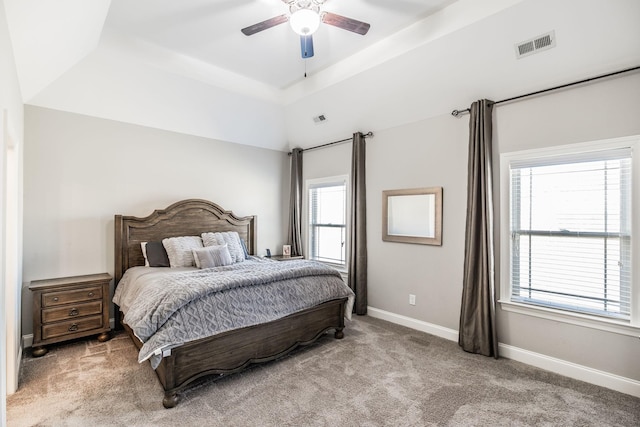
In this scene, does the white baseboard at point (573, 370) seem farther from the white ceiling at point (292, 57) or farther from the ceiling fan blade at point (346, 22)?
the ceiling fan blade at point (346, 22)

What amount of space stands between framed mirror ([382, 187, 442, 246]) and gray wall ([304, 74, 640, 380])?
0.08 meters

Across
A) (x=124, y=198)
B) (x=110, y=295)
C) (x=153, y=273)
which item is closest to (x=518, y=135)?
(x=153, y=273)

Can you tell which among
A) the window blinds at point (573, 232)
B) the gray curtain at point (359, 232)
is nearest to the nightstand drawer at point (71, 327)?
the gray curtain at point (359, 232)

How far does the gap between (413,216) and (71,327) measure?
12.9 feet

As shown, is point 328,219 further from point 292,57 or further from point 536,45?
point 536,45

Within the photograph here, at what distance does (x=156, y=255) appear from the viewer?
12.7 feet

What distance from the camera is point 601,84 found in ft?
8.69

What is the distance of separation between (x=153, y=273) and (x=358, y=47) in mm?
3287

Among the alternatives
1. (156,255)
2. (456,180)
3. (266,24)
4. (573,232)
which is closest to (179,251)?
(156,255)

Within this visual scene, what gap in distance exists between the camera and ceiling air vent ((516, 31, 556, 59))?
2611 mm

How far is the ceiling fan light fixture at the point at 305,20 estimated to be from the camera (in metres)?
2.28

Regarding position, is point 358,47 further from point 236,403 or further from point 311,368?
point 236,403

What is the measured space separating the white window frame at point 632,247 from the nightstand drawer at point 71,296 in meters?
4.17

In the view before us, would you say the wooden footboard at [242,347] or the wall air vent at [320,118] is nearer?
the wooden footboard at [242,347]
